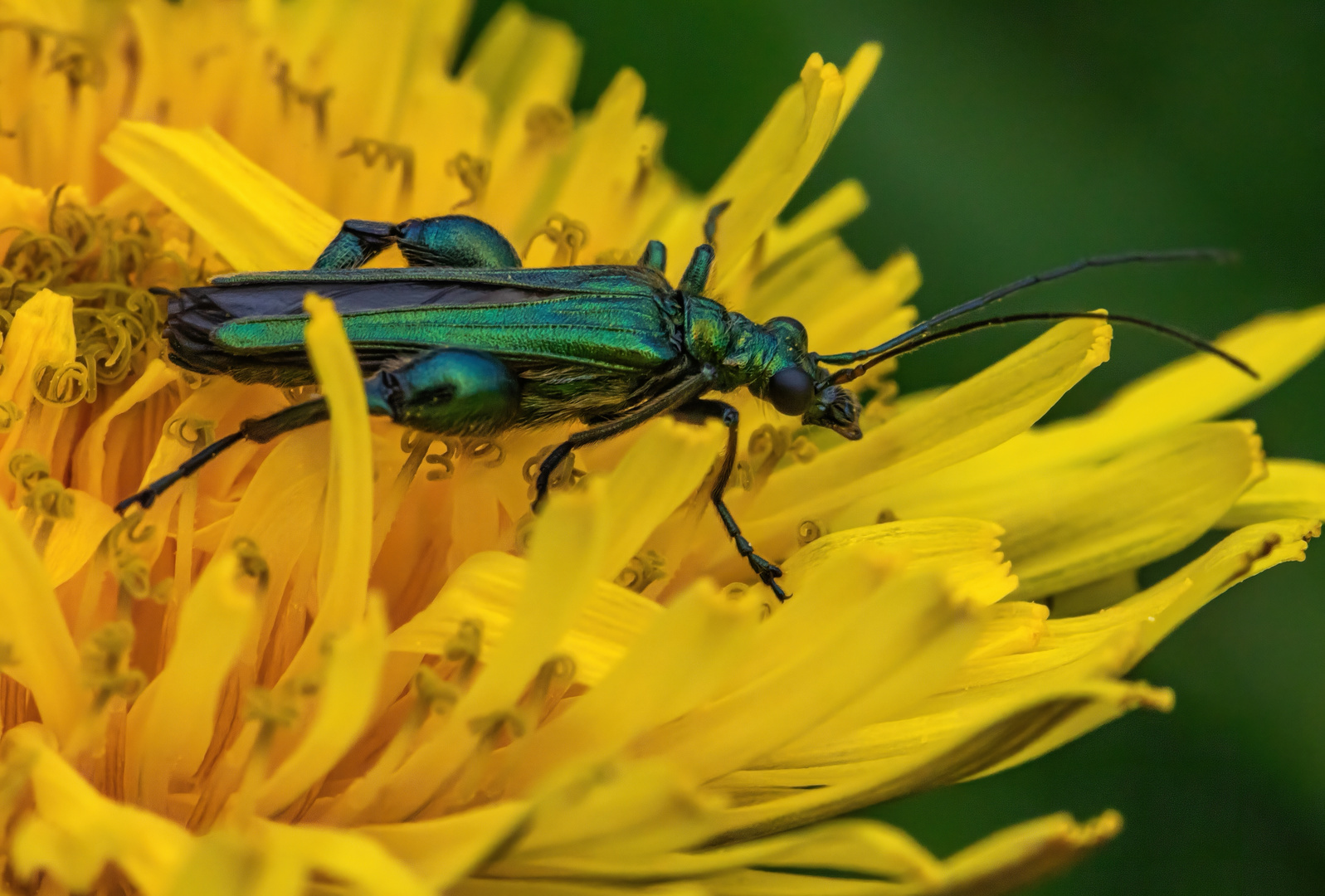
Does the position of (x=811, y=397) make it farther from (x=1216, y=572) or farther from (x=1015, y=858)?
(x=1015, y=858)

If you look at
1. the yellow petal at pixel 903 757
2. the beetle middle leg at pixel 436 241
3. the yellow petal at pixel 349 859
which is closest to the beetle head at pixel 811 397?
the beetle middle leg at pixel 436 241

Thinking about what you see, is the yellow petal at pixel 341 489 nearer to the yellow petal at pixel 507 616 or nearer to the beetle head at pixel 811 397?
the yellow petal at pixel 507 616

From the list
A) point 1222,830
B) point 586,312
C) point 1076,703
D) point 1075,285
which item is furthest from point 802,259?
point 1076,703

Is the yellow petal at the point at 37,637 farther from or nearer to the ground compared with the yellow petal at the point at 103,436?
nearer to the ground

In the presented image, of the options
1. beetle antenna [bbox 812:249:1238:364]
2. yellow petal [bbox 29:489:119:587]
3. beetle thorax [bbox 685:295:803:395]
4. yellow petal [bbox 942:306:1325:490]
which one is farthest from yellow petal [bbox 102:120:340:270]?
yellow petal [bbox 942:306:1325:490]

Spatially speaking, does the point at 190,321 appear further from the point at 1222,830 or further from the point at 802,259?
the point at 1222,830

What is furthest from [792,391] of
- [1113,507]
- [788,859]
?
[788,859]
